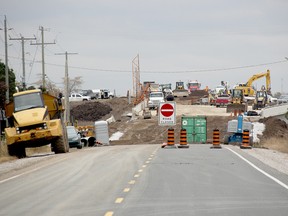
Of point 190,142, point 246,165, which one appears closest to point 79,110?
point 190,142

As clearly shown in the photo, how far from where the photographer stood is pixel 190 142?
49000mm

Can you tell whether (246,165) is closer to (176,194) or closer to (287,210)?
(176,194)

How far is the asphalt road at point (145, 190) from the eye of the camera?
12.6 meters

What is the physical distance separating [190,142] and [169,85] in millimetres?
79467

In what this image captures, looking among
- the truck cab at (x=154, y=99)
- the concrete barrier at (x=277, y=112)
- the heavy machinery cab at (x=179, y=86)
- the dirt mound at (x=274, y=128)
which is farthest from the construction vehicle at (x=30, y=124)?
the heavy machinery cab at (x=179, y=86)

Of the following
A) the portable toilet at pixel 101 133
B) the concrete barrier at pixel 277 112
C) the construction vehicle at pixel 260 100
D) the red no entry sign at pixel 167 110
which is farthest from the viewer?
the construction vehicle at pixel 260 100

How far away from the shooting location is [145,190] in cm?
1584

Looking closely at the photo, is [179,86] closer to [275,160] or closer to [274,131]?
[274,131]

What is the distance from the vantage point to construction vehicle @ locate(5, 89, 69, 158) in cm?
3216

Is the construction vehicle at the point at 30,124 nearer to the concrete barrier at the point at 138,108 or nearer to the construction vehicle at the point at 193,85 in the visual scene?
the concrete barrier at the point at 138,108

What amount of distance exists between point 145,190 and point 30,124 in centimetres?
1739

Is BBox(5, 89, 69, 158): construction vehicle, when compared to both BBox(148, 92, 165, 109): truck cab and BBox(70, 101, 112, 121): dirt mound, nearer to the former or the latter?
BBox(148, 92, 165, 109): truck cab

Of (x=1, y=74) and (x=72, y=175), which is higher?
(x=1, y=74)

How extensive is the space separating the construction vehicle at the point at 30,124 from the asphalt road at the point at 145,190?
7.56 m
